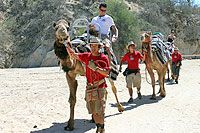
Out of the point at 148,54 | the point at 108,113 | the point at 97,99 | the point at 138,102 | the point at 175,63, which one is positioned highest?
the point at 148,54

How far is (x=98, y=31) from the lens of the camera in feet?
32.2

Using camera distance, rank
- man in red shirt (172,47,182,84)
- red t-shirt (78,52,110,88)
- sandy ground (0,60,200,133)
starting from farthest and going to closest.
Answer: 1. man in red shirt (172,47,182,84)
2. sandy ground (0,60,200,133)
3. red t-shirt (78,52,110,88)

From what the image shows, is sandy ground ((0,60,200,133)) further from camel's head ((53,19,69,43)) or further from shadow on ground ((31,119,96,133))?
camel's head ((53,19,69,43))

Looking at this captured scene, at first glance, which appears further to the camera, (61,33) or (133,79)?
(133,79)

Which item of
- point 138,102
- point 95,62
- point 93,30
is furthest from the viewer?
point 138,102

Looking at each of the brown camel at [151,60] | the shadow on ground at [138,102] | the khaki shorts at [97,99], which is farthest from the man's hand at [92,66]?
the brown camel at [151,60]

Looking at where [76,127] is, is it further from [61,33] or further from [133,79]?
[133,79]

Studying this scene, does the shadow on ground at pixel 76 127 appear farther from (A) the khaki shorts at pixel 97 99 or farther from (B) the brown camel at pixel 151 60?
(B) the brown camel at pixel 151 60

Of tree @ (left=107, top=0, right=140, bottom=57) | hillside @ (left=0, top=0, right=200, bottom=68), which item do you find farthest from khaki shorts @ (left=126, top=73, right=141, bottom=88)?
tree @ (left=107, top=0, right=140, bottom=57)

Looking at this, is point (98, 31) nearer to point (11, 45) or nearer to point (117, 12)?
point (117, 12)

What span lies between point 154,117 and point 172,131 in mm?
1406

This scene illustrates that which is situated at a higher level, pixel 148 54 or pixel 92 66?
pixel 92 66

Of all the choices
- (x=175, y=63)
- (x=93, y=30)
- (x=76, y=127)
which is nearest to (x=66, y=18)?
(x=175, y=63)

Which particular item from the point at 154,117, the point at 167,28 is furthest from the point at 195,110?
the point at 167,28
